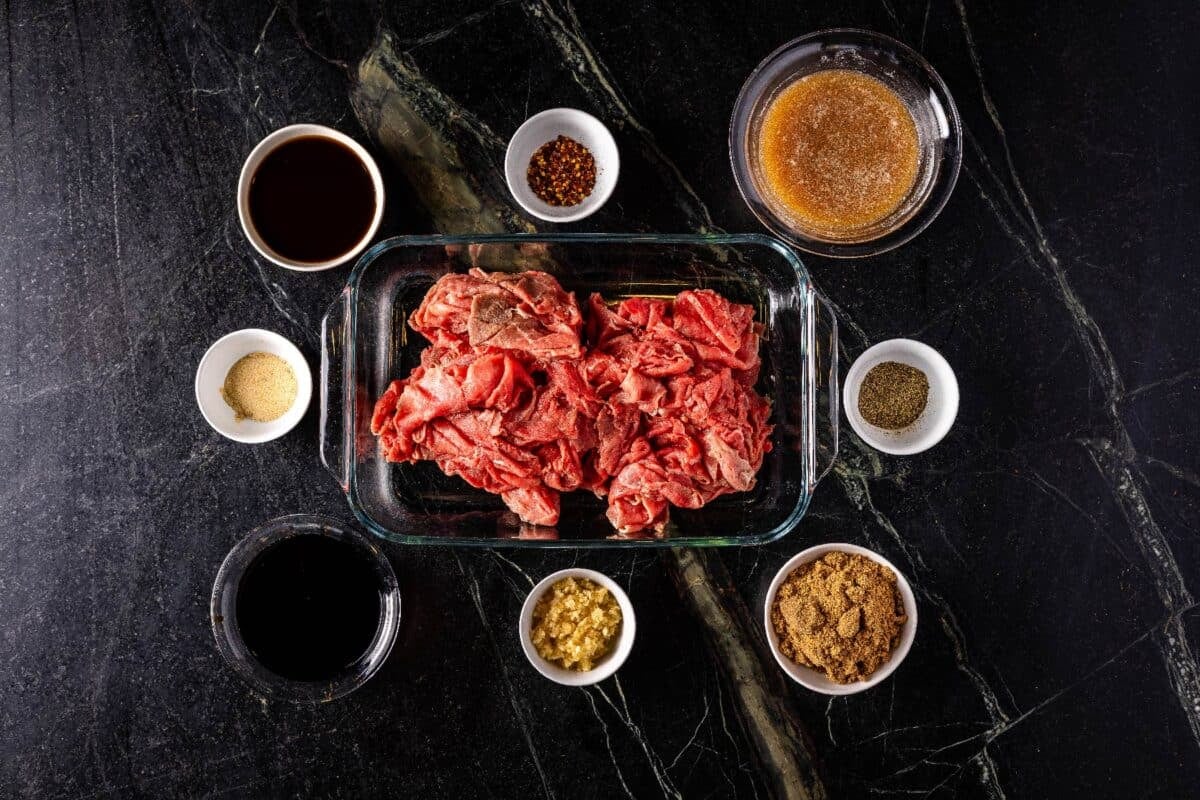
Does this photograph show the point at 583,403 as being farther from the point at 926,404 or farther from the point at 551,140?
the point at 926,404

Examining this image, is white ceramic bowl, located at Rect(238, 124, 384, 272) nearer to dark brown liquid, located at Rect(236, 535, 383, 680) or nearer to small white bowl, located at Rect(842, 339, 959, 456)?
dark brown liquid, located at Rect(236, 535, 383, 680)

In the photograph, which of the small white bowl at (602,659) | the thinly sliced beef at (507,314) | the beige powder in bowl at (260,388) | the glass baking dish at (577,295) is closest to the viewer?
the thinly sliced beef at (507,314)

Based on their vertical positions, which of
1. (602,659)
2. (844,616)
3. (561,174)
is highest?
(561,174)

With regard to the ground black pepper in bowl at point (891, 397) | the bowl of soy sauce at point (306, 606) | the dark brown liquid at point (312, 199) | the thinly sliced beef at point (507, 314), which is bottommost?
the bowl of soy sauce at point (306, 606)

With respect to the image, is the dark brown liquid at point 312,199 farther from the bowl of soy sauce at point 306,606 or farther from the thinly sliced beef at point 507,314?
the bowl of soy sauce at point 306,606

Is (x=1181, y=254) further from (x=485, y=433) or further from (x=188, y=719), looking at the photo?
(x=188, y=719)

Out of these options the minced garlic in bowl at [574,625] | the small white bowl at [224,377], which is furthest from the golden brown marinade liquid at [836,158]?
the small white bowl at [224,377]

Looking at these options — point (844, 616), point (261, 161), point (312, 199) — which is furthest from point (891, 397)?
point (261, 161)
